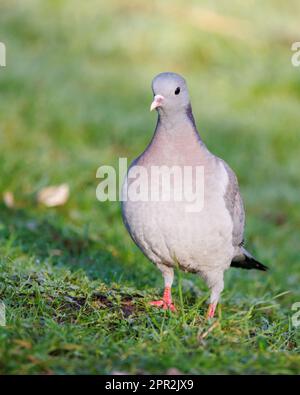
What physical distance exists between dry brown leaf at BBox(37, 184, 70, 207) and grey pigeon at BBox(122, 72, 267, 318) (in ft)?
8.12

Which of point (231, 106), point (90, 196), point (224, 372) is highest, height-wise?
point (231, 106)

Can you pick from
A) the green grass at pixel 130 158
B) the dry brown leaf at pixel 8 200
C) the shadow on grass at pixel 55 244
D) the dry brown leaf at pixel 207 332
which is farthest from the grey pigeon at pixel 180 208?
the dry brown leaf at pixel 8 200

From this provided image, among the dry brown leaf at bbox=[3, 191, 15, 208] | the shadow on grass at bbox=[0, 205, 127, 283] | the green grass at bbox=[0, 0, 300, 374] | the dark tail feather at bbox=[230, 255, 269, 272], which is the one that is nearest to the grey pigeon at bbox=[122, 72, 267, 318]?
the green grass at bbox=[0, 0, 300, 374]

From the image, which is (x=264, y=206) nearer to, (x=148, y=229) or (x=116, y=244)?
(x=116, y=244)

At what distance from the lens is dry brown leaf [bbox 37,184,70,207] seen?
21.1ft

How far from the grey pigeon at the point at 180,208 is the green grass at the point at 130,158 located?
26cm

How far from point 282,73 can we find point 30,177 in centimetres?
578

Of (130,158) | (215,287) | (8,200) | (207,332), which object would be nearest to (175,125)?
(215,287)

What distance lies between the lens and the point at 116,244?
19.6 ft

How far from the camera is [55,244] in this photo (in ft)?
18.5

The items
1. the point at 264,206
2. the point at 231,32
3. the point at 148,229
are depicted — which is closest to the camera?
the point at 148,229

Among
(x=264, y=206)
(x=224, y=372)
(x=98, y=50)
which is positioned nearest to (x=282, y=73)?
(x=98, y=50)

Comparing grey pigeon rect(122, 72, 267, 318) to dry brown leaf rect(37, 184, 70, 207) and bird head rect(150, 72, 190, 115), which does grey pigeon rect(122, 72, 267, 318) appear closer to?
bird head rect(150, 72, 190, 115)

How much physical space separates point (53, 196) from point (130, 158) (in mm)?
1923
